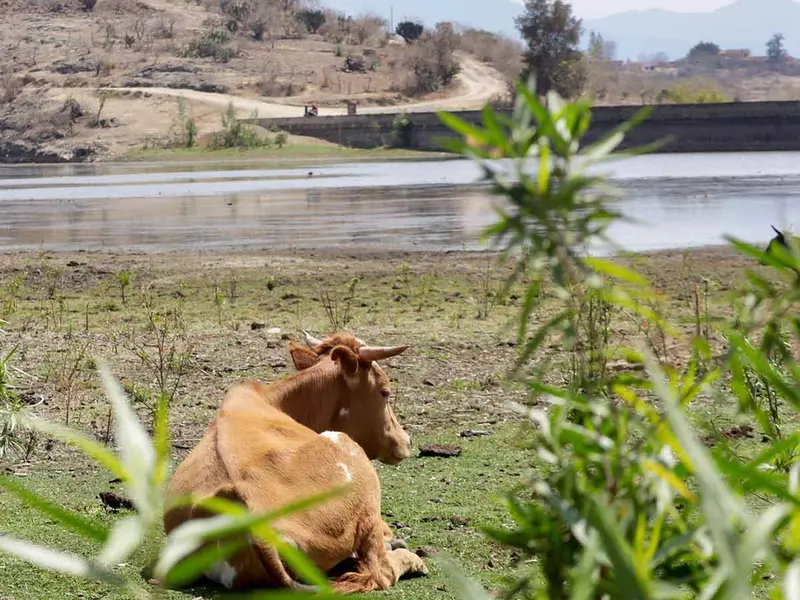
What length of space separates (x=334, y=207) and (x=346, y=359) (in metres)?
25.7

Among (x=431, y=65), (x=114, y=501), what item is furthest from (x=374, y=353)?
(x=431, y=65)

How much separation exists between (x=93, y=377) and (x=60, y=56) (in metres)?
93.9

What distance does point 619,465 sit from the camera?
1699mm

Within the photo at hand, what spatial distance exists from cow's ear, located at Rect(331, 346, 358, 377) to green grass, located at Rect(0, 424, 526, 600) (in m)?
0.75

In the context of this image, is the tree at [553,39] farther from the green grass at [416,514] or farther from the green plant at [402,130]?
the green grass at [416,514]

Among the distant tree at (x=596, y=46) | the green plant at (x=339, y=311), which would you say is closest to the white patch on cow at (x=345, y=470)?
the green plant at (x=339, y=311)

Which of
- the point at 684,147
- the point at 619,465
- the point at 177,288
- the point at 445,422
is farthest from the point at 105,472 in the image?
the point at 684,147

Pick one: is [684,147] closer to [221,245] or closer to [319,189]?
[319,189]

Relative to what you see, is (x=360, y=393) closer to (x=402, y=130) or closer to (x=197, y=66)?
(x=402, y=130)

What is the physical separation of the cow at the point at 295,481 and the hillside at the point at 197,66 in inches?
2533

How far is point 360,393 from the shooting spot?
7.30 meters

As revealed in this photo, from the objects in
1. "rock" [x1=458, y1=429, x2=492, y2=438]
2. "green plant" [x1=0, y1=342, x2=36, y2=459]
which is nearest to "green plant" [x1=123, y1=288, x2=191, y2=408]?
"green plant" [x1=0, y1=342, x2=36, y2=459]

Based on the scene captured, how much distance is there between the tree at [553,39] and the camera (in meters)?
91.6

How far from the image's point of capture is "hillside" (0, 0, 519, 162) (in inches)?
3054
